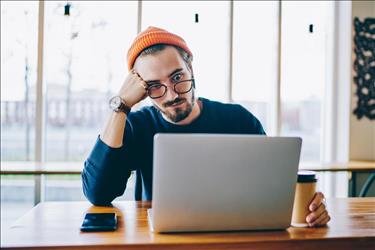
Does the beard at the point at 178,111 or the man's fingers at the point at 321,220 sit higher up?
the beard at the point at 178,111

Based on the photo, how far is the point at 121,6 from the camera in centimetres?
401

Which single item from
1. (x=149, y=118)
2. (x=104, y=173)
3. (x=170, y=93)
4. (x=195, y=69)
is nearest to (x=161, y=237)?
(x=104, y=173)

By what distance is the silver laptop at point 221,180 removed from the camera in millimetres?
933

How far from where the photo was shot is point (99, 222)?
43.5 inches

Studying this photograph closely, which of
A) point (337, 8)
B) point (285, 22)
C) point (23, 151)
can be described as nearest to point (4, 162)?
point (23, 151)

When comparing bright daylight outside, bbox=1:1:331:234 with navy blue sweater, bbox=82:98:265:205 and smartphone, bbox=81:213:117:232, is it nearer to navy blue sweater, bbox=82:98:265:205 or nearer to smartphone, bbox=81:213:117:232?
navy blue sweater, bbox=82:98:265:205

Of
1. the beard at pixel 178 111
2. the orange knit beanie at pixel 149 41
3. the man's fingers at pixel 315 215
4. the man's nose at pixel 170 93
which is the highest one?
the orange knit beanie at pixel 149 41

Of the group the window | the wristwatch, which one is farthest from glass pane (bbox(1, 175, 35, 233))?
the wristwatch

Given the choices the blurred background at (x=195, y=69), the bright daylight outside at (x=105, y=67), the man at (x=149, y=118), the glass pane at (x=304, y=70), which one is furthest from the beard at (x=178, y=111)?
the glass pane at (x=304, y=70)

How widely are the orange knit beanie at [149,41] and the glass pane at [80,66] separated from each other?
100 inches

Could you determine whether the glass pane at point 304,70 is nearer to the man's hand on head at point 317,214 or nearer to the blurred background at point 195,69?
the blurred background at point 195,69

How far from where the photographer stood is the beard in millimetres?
1498

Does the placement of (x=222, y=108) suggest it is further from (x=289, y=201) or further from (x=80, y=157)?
(x=80, y=157)

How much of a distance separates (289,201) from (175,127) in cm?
70
